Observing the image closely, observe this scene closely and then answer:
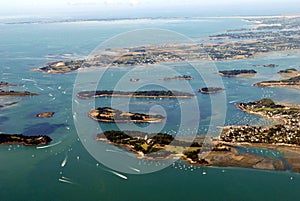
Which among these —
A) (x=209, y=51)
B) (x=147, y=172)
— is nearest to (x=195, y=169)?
(x=147, y=172)

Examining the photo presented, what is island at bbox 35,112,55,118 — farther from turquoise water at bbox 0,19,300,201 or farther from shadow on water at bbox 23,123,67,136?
shadow on water at bbox 23,123,67,136

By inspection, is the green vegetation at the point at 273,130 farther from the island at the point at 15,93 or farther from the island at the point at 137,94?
the island at the point at 15,93

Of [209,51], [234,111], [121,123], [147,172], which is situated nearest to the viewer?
[147,172]

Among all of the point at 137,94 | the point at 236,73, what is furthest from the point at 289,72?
the point at 137,94

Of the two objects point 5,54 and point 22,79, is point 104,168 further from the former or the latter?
point 5,54

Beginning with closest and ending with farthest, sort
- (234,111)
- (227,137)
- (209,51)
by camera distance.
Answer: (227,137) → (234,111) → (209,51)

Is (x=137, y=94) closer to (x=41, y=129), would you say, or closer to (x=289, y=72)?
(x=41, y=129)
